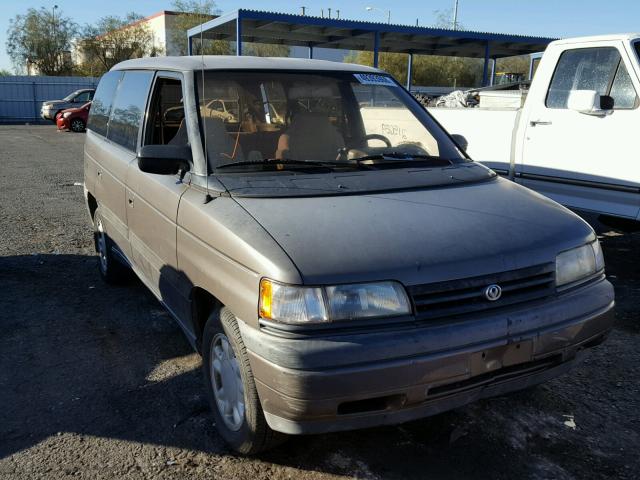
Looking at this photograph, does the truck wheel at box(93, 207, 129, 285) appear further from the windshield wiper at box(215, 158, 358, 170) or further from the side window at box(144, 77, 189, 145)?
the windshield wiper at box(215, 158, 358, 170)

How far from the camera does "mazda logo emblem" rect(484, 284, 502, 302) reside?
2.50 m

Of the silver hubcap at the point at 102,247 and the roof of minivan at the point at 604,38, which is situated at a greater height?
the roof of minivan at the point at 604,38

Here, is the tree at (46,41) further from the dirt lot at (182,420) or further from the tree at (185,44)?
the dirt lot at (182,420)

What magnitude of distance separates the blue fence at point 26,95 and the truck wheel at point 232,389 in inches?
1280

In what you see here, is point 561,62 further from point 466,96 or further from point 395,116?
point 466,96

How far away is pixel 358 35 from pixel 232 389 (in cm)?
2172

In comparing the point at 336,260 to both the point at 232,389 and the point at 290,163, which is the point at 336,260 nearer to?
the point at 232,389

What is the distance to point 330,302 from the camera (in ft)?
7.70

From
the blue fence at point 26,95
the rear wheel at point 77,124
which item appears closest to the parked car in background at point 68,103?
the rear wheel at point 77,124

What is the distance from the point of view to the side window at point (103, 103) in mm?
5086

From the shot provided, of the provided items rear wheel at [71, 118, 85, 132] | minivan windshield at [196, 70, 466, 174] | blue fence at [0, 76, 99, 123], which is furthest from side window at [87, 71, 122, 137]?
blue fence at [0, 76, 99, 123]

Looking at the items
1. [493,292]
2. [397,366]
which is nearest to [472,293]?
[493,292]

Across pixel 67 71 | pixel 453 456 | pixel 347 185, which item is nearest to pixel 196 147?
pixel 347 185

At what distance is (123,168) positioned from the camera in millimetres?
4277
